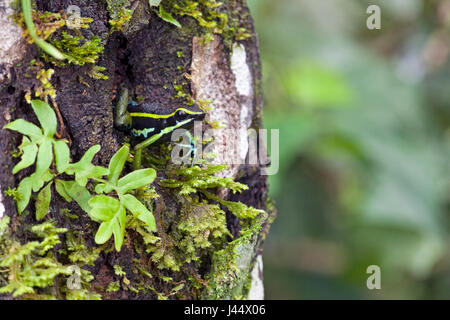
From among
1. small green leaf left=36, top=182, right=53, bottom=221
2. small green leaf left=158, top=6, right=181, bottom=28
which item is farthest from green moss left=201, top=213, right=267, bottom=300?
small green leaf left=158, top=6, right=181, bottom=28

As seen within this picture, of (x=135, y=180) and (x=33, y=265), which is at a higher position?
(x=135, y=180)

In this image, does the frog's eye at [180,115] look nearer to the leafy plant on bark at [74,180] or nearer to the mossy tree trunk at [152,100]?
the mossy tree trunk at [152,100]

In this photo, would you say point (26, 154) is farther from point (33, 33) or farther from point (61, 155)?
point (33, 33)

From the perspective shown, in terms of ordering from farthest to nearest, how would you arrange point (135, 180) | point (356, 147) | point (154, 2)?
1. point (356, 147)
2. point (154, 2)
3. point (135, 180)

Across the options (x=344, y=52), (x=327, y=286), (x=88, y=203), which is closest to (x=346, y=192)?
(x=327, y=286)

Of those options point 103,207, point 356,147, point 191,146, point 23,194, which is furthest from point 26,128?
point 356,147

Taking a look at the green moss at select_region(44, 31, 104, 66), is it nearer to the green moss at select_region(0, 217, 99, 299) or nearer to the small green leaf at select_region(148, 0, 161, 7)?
the small green leaf at select_region(148, 0, 161, 7)
